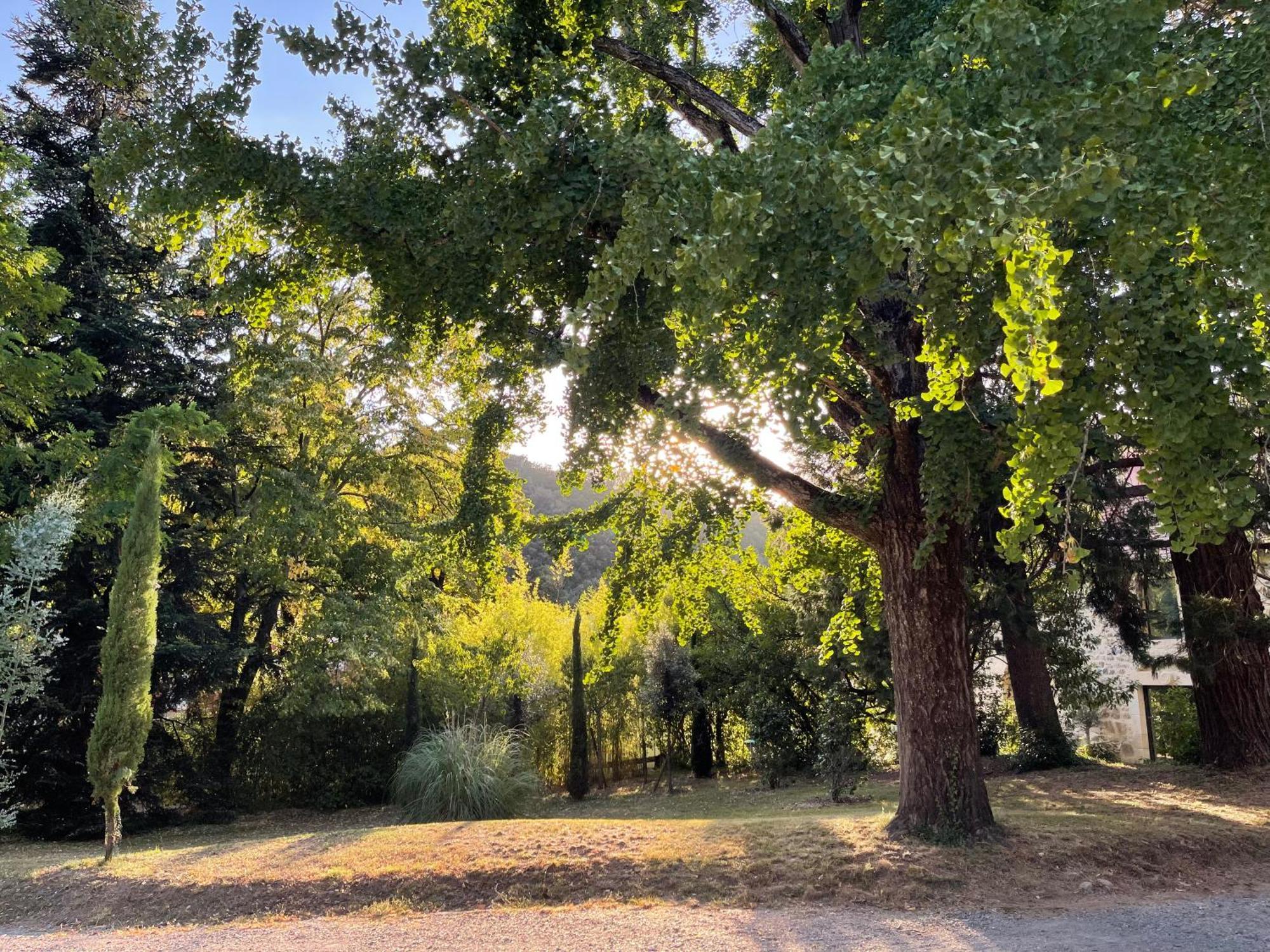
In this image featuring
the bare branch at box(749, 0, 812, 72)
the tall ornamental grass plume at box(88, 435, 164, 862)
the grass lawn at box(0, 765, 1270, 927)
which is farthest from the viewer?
the tall ornamental grass plume at box(88, 435, 164, 862)

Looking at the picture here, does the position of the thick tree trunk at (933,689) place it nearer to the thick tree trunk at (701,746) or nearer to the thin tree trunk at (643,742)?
the thick tree trunk at (701,746)

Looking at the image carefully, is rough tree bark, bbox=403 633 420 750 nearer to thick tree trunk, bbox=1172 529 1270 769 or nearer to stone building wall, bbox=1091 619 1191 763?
thick tree trunk, bbox=1172 529 1270 769

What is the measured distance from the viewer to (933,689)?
707 centimetres

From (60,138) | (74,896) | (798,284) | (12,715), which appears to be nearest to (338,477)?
(12,715)

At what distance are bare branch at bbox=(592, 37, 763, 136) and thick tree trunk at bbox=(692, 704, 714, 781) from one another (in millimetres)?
13713

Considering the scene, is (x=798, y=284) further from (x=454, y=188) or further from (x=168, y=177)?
(x=168, y=177)

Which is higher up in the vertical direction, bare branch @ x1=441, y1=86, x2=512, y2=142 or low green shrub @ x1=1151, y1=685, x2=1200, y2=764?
bare branch @ x1=441, y1=86, x2=512, y2=142

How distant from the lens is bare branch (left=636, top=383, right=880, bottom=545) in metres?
7.29

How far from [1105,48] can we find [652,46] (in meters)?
5.33

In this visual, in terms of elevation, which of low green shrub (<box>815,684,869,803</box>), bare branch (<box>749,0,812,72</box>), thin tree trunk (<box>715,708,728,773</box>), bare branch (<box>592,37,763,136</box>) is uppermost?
bare branch (<box>749,0,812,72</box>)

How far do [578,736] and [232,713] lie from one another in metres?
6.19

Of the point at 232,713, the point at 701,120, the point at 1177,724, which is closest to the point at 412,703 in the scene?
the point at 232,713

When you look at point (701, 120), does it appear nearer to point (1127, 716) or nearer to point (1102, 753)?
point (1102, 753)

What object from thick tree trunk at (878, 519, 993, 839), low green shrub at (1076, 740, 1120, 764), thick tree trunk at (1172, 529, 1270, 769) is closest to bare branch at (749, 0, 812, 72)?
thick tree trunk at (878, 519, 993, 839)
